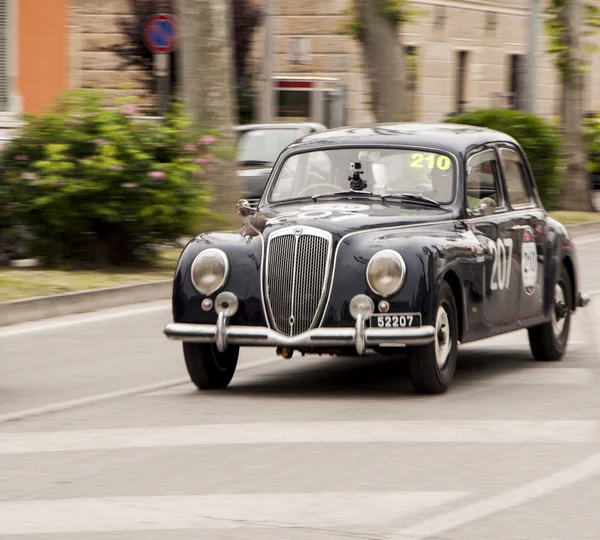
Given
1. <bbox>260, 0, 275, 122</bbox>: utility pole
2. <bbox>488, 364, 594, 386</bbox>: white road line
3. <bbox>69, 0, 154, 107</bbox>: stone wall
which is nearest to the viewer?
<bbox>488, 364, 594, 386</bbox>: white road line

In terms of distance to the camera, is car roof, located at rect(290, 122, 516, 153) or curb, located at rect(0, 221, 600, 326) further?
curb, located at rect(0, 221, 600, 326)

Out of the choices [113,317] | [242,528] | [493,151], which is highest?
[493,151]

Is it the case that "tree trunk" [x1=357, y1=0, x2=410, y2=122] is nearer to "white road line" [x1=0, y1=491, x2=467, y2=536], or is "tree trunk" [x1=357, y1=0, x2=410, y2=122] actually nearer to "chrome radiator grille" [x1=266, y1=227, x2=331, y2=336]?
"chrome radiator grille" [x1=266, y1=227, x2=331, y2=336]

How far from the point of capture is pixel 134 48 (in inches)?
1373

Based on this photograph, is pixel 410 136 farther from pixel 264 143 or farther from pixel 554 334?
pixel 264 143

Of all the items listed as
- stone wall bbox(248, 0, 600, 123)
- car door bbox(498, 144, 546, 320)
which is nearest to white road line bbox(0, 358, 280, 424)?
car door bbox(498, 144, 546, 320)

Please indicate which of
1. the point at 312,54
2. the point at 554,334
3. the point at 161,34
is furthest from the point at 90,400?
the point at 312,54

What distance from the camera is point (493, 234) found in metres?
10.5

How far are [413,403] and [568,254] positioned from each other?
9.54 feet

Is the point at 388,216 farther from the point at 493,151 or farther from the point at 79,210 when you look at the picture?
the point at 79,210

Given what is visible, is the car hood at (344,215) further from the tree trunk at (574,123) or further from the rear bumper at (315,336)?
the tree trunk at (574,123)

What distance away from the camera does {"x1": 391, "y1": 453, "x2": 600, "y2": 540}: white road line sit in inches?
237

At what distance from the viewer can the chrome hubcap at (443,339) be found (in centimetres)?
952

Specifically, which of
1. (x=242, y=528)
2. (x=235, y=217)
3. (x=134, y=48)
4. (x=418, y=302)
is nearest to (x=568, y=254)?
(x=418, y=302)
